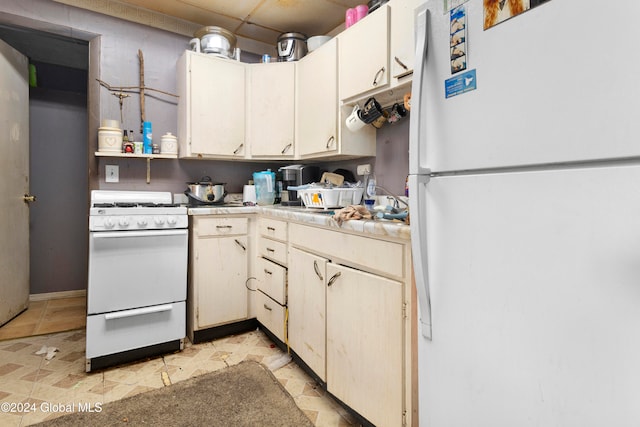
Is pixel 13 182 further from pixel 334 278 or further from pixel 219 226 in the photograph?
pixel 334 278

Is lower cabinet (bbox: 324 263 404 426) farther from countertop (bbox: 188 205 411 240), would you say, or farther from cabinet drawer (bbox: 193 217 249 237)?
cabinet drawer (bbox: 193 217 249 237)

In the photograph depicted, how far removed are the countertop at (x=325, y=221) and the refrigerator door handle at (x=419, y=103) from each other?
0.95ft

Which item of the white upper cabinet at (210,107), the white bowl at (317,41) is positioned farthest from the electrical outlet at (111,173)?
the white bowl at (317,41)

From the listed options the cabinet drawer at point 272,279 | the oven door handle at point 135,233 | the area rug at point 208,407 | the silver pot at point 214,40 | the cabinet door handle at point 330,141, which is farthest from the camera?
the silver pot at point 214,40

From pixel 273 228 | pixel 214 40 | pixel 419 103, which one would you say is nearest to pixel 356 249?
pixel 419 103

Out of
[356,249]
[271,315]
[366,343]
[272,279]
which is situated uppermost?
[356,249]

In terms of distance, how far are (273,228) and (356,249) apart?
2.91ft

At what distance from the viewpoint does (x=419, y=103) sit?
0.91m

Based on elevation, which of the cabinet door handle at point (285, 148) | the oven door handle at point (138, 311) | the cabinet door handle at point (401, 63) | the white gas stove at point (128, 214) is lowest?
the oven door handle at point (138, 311)

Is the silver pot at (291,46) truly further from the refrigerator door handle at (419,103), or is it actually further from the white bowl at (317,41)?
the refrigerator door handle at (419,103)

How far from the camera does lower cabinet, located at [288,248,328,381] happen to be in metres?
1.63

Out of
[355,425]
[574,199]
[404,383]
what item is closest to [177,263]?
[355,425]

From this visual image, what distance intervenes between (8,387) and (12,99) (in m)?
2.10

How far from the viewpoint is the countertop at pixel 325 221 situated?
1178 mm
